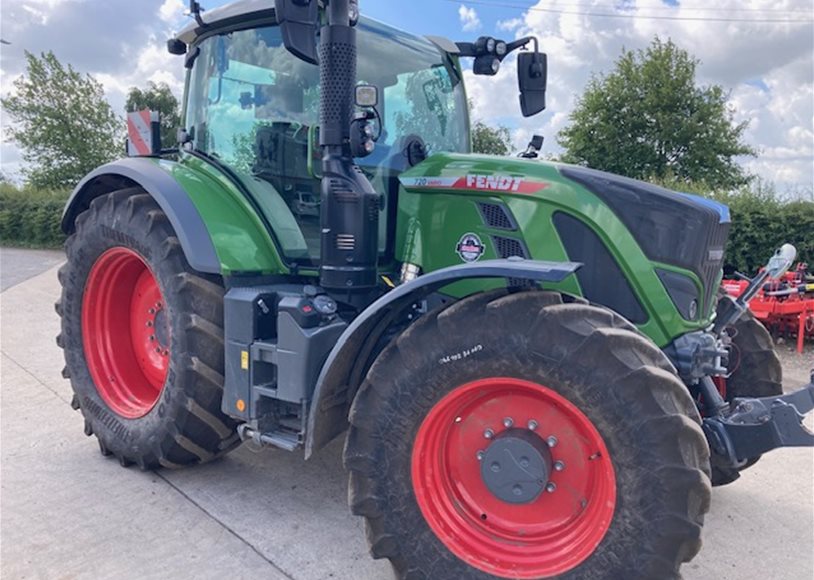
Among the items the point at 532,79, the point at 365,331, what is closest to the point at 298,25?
the point at 365,331

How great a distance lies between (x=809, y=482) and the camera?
376 cm

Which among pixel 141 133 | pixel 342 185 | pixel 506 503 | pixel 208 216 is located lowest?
pixel 506 503

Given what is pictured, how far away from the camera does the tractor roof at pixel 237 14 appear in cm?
337

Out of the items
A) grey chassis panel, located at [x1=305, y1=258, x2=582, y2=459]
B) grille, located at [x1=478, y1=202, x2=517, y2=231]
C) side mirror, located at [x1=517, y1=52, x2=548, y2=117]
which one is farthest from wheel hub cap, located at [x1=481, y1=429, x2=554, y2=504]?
side mirror, located at [x1=517, y1=52, x2=548, y2=117]

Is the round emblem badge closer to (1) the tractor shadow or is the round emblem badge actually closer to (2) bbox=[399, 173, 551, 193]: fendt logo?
(2) bbox=[399, 173, 551, 193]: fendt logo

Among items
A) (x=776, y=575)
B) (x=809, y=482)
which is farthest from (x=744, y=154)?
(x=776, y=575)

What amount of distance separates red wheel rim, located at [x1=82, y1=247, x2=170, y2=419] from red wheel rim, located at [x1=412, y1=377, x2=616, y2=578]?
2.09 metres

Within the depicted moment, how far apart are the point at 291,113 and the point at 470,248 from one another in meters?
1.21

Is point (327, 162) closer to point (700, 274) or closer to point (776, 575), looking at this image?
point (700, 274)

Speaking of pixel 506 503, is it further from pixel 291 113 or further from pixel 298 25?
pixel 291 113

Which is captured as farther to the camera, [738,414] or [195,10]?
[195,10]

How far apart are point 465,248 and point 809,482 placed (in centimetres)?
256

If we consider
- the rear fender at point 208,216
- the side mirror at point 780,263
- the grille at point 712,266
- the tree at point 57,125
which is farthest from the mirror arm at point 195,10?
the tree at point 57,125

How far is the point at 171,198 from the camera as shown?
11.0ft
